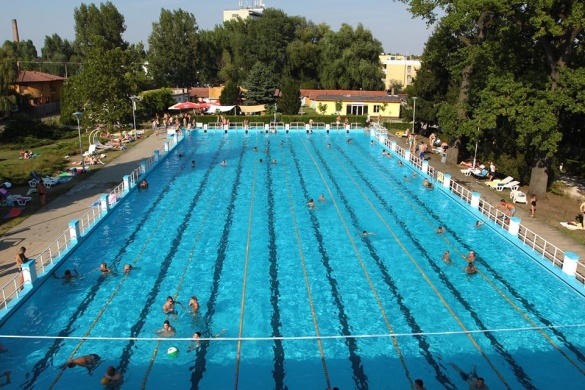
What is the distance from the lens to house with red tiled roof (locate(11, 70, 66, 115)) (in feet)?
168

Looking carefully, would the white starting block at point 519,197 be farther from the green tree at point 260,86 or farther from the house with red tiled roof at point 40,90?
the house with red tiled roof at point 40,90

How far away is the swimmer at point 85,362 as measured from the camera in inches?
384

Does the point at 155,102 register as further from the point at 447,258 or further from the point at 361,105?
the point at 447,258

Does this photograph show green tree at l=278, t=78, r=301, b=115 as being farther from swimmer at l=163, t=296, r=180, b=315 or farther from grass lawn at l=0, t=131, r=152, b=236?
swimmer at l=163, t=296, r=180, b=315

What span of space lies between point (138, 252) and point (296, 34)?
216 ft

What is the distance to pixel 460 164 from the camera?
2866 centimetres

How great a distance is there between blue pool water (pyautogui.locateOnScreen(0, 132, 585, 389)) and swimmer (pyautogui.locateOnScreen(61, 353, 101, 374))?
0.16 meters

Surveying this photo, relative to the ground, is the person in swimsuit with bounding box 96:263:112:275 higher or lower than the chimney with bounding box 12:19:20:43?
lower

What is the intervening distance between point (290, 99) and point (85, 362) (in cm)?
4119

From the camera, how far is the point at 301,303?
41.3 feet

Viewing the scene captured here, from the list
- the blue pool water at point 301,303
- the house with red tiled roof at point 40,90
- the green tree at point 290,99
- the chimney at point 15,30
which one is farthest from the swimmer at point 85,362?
the chimney at point 15,30

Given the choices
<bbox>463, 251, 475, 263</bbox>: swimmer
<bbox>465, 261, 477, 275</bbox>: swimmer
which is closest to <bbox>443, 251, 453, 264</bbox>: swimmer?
<bbox>463, 251, 475, 263</bbox>: swimmer

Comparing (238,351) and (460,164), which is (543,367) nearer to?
(238,351)

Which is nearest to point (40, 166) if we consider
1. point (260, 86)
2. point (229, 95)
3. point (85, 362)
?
point (85, 362)
